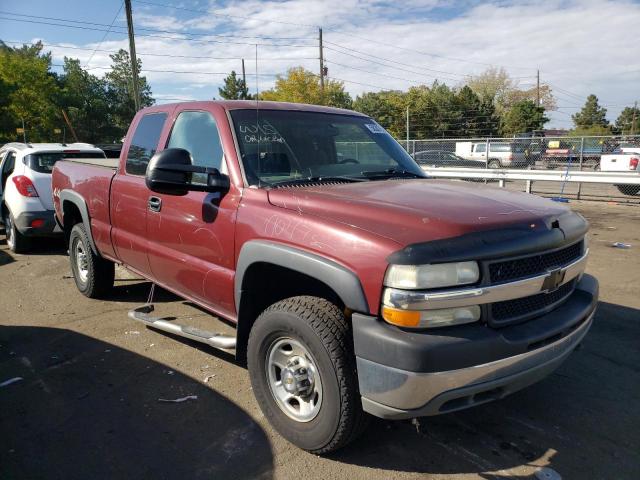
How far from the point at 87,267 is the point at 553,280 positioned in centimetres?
472

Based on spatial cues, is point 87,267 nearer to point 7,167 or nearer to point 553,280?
point 7,167

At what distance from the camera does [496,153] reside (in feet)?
60.4

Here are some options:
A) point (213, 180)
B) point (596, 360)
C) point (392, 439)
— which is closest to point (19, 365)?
point (213, 180)

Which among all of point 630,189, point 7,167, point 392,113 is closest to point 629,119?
Answer: point 392,113

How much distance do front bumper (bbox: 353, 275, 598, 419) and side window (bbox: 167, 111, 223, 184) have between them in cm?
170

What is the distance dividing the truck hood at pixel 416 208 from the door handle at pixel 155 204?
1.24 metres

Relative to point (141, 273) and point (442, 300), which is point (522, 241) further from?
point (141, 273)

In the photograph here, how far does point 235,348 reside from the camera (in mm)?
3240

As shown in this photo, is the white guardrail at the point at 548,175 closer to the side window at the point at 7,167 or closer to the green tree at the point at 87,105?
the side window at the point at 7,167

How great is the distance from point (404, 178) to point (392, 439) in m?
1.83

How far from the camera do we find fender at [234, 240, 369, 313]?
2.36m

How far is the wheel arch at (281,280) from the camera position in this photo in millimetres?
2395

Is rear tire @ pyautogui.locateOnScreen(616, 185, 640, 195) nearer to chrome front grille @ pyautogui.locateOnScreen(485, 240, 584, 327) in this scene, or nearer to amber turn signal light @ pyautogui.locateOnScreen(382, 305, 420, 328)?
chrome front grille @ pyautogui.locateOnScreen(485, 240, 584, 327)

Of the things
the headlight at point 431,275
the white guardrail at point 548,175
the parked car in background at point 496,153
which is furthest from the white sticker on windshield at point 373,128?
the parked car in background at point 496,153
